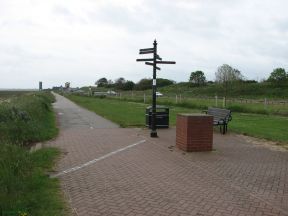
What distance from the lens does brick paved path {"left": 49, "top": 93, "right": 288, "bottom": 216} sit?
6164 mm

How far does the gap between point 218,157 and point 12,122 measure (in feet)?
21.0

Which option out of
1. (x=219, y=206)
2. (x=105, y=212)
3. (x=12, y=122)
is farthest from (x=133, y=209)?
(x=12, y=122)

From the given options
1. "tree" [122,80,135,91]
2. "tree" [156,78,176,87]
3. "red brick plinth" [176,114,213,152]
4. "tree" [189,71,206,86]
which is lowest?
"red brick plinth" [176,114,213,152]

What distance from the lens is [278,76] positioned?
79375 millimetres

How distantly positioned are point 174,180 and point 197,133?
3457 mm

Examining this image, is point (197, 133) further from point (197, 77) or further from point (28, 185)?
point (197, 77)

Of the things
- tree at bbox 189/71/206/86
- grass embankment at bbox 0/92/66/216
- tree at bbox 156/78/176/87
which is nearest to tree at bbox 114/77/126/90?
tree at bbox 156/78/176/87

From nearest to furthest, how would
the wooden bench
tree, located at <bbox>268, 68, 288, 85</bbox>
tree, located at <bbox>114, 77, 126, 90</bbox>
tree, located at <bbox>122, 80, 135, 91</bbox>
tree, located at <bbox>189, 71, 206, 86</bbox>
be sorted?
the wooden bench → tree, located at <bbox>268, 68, 288, 85</bbox> → tree, located at <bbox>189, 71, 206, 86</bbox> → tree, located at <bbox>122, 80, 135, 91</bbox> → tree, located at <bbox>114, 77, 126, 90</bbox>

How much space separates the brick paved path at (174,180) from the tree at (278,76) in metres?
68.3

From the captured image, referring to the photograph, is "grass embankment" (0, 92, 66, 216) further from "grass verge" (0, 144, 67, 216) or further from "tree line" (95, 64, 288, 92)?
"tree line" (95, 64, 288, 92)

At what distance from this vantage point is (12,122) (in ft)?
44.4

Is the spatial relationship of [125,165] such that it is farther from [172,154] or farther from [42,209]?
[42,209]

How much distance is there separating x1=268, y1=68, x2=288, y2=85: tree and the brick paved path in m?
68.3

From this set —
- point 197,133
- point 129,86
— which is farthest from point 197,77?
point 197,133
